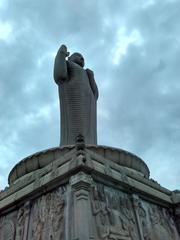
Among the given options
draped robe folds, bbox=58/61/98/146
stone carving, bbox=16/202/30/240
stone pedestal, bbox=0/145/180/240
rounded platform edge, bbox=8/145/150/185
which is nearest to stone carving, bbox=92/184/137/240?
stone pedestal, bbox=0/145/180/240

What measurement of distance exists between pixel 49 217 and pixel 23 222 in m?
1.01

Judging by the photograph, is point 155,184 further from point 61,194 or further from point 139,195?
point 61,194

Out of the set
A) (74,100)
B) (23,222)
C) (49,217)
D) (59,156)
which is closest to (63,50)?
(74,100)

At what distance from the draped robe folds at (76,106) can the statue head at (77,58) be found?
2.13ft

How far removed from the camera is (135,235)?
726 cm

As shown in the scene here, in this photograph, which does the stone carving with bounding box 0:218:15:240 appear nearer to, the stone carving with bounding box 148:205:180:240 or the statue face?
the stone carving with bounding box 148:205:180:240

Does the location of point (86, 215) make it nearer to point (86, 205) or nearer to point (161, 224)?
point (86, 205)

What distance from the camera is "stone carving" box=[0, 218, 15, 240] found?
26.1ft

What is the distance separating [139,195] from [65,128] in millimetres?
5470

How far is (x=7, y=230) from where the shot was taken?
8180mm

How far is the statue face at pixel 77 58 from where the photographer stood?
1507cm

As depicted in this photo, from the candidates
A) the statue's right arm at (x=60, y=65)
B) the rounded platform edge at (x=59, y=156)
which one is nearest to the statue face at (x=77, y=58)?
the statue's right arm at (x=60, y=65)

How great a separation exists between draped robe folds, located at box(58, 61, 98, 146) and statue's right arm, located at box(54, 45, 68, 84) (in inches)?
10.2

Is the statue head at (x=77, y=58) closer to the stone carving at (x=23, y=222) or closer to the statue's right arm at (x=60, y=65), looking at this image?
the statue's right arm at (x=60, y=65)
